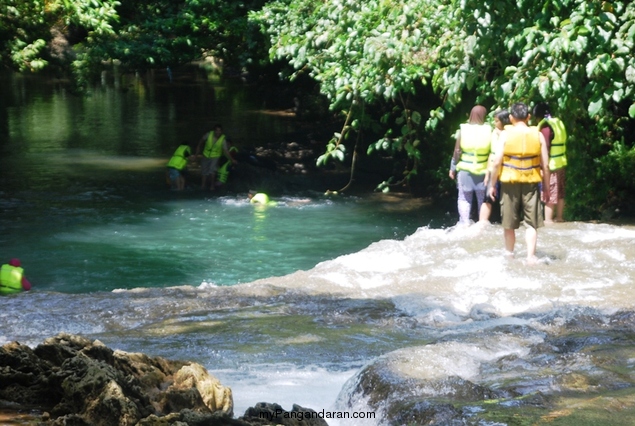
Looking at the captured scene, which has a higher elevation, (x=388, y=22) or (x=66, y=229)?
(x=388, y=22)

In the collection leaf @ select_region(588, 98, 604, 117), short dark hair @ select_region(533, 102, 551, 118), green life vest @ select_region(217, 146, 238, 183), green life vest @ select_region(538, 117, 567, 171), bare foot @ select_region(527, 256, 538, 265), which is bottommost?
green life vest @ select_region(217, 146, 238, 183)

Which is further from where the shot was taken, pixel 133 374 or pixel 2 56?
pixel 2 56

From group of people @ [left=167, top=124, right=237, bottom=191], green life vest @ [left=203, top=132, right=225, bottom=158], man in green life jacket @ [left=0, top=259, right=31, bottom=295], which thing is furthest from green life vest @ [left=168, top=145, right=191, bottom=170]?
man in green life jacket @ [left=0, top=259, right=31, bottom=295]

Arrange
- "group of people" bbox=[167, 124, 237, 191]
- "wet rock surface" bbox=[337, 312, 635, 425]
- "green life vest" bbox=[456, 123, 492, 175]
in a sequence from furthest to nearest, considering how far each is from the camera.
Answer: "group of people" bbox=[167, 124, 237, 191] < "green life vest" bbox=[456, 123, 492, 175] < "wet rock surface" bbox=[337, 312, 635, 425]

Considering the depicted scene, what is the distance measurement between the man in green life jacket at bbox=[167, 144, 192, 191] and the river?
0.35 metres

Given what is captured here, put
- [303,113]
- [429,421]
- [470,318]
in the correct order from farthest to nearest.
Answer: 1. [303,113]
2. [470,318]
3. [429,421]

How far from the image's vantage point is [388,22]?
46.7ft

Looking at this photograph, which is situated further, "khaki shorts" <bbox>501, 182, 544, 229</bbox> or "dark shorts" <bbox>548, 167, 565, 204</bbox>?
"dark shorts" <bbox>548, 167, 565, 204</bbox>

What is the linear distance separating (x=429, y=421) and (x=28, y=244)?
11.5m

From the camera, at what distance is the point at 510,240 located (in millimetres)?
10062

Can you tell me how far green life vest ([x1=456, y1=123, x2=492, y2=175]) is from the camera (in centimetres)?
1196

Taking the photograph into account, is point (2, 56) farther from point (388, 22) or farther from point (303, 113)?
point (303, 113)

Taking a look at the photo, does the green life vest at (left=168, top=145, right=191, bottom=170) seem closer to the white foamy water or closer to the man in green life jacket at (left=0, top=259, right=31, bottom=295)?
the man in green life jacket at (left=0, top=259, right=31, bottom=295)

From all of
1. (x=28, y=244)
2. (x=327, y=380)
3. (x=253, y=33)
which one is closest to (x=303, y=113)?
(x=253, y=33)
